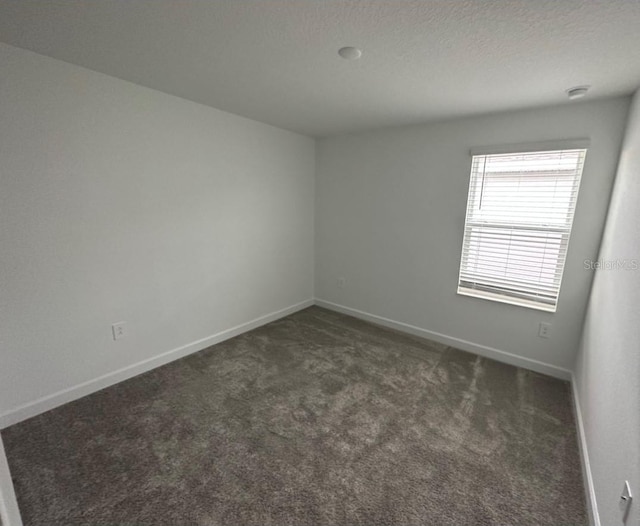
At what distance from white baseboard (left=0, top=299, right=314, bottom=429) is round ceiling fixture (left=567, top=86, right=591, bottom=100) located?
11.1 ft

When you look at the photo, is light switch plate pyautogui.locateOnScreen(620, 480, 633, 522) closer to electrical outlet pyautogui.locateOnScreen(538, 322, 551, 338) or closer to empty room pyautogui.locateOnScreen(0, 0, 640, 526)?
empty room pyautogui.locateOnScreen(0, 0, 640, 526)

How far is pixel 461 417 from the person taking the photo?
2111 mm

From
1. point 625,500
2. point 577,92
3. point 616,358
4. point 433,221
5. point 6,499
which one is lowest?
point 625,500

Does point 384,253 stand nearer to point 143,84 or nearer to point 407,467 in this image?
point 407,467

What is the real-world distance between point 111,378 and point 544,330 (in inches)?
144

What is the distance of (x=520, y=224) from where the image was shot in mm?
2643

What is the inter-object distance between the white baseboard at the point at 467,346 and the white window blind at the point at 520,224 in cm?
52

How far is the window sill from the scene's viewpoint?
2617 millimetres

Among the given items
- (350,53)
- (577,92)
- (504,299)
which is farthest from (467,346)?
(350,53)

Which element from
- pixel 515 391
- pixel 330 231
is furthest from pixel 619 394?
pixel 330 231

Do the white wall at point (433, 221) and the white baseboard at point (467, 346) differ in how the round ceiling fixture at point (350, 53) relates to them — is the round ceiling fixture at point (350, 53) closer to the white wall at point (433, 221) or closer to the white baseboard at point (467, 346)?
the white wall at point (433, 221)

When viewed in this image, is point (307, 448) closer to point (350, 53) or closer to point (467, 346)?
point (467, 346)

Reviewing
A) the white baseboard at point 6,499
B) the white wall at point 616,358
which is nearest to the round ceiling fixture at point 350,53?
the white wall at point 616,358

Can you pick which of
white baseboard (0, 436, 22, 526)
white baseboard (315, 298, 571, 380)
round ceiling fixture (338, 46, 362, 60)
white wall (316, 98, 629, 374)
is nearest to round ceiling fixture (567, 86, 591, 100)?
white wall (316, 98, 629, 374)
